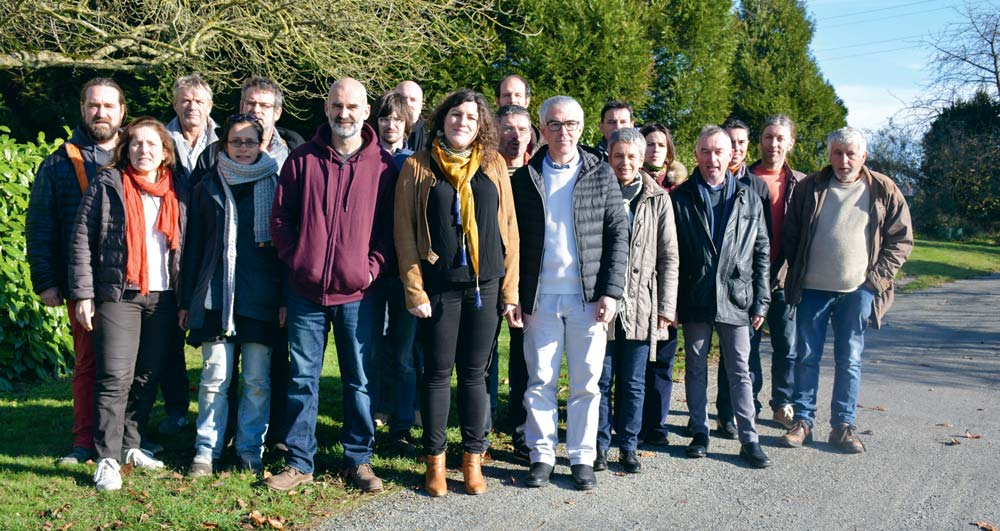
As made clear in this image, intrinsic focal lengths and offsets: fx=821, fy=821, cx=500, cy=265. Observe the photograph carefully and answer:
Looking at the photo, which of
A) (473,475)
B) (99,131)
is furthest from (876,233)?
(99,131)

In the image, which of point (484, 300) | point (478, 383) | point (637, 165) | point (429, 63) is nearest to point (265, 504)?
point (478, 383)

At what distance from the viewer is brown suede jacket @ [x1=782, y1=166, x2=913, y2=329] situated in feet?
18.9

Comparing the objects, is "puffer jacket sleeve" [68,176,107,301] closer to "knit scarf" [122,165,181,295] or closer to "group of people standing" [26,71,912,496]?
"group of people standing" [26,71,912,496]

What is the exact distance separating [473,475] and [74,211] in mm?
2979

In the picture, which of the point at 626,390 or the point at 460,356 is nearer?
the point at 460,356

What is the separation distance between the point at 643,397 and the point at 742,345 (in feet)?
2.47

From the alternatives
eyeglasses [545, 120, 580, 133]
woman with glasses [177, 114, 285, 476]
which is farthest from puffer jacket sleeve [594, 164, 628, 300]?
woman with glasses [177, 114, 285, 476]

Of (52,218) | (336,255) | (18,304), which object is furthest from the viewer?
(18,304)

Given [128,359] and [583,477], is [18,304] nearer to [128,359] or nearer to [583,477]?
[128,359]

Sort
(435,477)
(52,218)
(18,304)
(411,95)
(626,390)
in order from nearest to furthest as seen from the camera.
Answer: (435,477), (52,218), (626,390), (411,95), (18,304)

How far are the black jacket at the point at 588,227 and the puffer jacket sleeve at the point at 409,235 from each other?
0.65 metres

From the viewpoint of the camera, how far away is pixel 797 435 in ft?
19.1

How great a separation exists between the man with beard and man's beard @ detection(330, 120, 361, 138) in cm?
160

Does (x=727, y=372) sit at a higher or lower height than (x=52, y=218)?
lower
